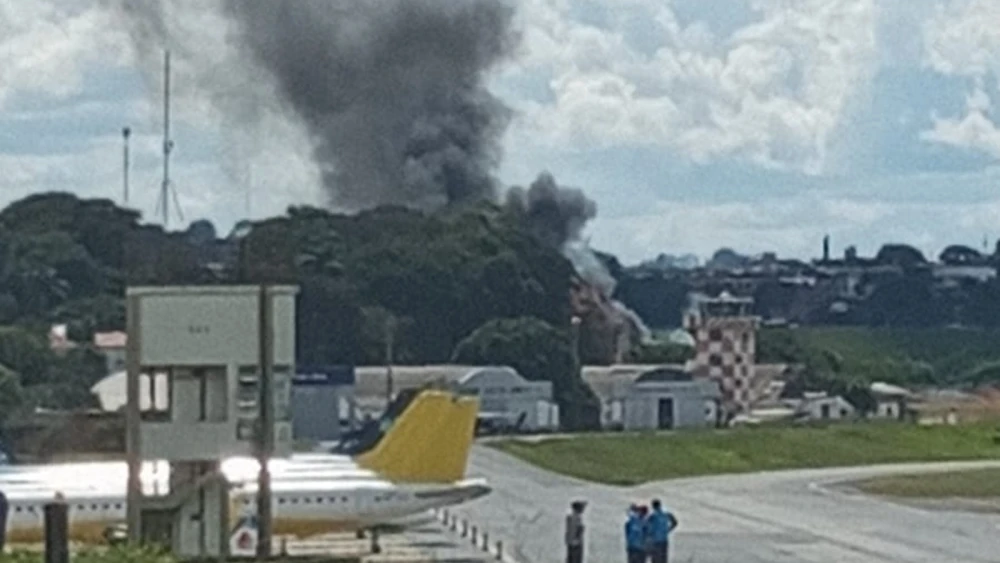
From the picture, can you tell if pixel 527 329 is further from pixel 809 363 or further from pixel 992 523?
pixel 992 523

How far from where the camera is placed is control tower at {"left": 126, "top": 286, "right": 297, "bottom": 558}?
38.8 m

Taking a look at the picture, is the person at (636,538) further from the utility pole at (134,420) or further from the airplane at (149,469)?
the utility pole at (134,420)

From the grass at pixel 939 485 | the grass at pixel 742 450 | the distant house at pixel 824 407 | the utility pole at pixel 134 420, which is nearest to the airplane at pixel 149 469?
the utility pole at pixel 134 420

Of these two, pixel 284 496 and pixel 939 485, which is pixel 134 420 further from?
pixel 939 485

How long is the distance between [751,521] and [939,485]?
19075 mm

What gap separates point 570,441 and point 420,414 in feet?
165

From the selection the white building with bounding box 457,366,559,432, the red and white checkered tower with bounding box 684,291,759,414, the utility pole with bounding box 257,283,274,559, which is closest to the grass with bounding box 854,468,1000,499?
the white building with bounding box 457,366,559,432

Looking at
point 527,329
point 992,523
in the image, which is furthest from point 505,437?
point 992,523

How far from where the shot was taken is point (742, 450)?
104m

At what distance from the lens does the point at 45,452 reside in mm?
78188

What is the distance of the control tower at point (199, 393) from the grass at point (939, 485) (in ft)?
134

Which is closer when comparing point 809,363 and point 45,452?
point 45,452

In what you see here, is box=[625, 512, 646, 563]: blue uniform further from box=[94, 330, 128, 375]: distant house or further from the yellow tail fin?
box=[94, 330, 128, 375]: distant house

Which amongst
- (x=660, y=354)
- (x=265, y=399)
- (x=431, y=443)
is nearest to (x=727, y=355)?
(x=660, y=354)
